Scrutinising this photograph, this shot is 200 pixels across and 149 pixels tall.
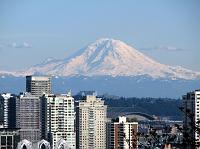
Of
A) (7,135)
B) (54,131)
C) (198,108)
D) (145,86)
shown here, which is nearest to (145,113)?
(54,131)

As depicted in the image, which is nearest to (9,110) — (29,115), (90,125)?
(29,115)

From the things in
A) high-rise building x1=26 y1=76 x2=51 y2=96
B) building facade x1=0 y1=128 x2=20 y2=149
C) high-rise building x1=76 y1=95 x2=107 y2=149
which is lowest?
building facade x1=0 y1=128 x2=20 y2=149

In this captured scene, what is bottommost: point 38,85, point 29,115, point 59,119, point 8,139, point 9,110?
point 8,139

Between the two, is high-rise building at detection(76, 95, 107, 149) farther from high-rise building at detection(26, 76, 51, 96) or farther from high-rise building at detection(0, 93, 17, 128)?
high-rise building at detection(26, 76, 51, 96)

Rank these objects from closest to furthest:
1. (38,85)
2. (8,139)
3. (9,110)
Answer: (8,139), (9,110), (38,85)

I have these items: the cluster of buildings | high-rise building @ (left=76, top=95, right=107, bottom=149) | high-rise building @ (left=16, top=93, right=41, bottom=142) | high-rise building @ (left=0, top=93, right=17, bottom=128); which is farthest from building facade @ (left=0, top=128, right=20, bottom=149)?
high-rise building @ (left=0, top=93, right=17, bottom=128)

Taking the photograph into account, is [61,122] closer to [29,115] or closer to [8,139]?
[29,115]

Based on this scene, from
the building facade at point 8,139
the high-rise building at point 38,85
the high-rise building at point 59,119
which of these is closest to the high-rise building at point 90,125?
the high-rise building at point 59,119
